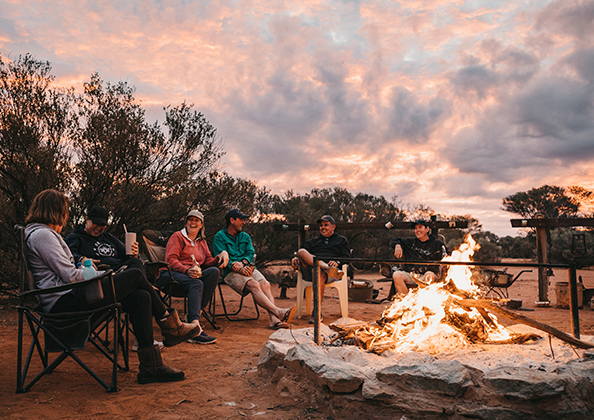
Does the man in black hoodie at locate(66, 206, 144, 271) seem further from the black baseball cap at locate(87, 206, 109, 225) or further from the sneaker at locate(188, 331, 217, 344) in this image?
the sneaker at locate(188, 331, 217, 344)

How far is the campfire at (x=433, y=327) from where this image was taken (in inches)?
102

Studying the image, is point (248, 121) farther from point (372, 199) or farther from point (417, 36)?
point (372, 199)

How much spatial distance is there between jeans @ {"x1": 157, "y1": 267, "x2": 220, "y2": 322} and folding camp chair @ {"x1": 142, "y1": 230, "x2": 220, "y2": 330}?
0.06 m

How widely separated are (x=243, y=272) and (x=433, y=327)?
2304 mm

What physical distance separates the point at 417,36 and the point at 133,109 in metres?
4.62

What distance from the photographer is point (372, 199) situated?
57.5 ft

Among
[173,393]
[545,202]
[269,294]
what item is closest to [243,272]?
[269,294]

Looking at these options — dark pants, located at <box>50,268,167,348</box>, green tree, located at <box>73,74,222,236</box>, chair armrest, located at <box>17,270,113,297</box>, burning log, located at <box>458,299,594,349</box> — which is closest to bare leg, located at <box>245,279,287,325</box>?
dark pants, located at <box>50,268,167,348</box>

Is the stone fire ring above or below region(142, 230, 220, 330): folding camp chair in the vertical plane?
below

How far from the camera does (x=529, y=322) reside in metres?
2.30

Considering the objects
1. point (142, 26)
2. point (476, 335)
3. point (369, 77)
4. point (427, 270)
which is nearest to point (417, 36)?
point (369, 77)

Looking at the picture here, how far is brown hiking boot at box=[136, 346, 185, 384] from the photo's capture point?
2475mm

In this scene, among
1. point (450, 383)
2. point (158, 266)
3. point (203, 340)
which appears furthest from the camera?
point (158, 266)

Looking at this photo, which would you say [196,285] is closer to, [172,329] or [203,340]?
[203,340]
